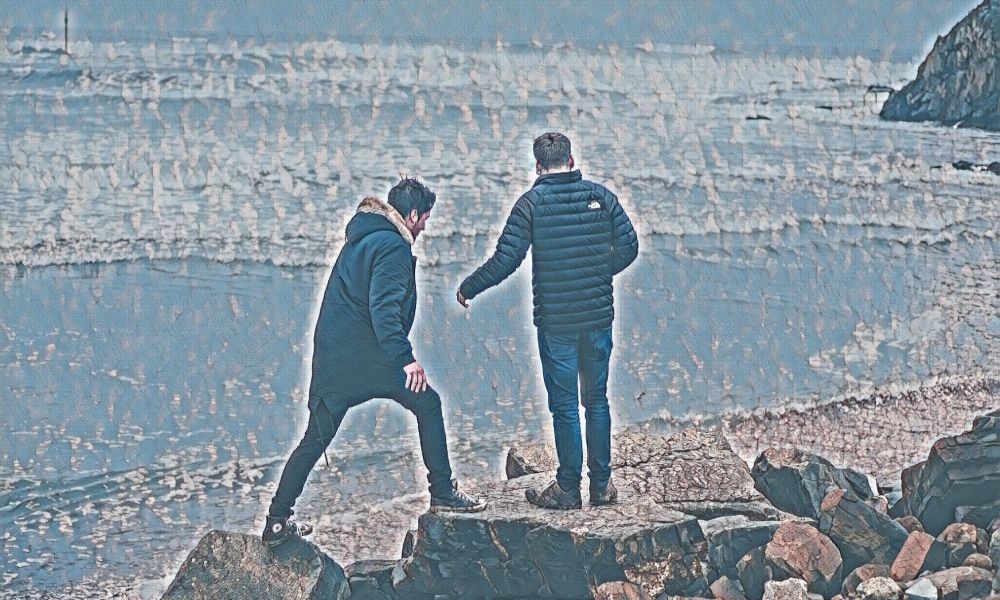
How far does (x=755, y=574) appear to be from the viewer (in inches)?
230

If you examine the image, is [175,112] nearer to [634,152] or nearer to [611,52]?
[634,152]

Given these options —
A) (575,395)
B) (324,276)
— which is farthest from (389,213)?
(324,276)

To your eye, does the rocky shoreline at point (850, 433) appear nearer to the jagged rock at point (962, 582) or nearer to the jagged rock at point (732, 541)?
the jagged rock at point (732, 541)

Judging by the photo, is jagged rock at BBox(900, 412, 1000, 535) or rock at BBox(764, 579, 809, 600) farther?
jagged rock at BBox(900, 412, 1000, 535)

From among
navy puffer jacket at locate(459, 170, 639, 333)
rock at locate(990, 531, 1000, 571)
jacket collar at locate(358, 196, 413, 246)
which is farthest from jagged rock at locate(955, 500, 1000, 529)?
jacket collar at locate(358, 196, 413, 246)

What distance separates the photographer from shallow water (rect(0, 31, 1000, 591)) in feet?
28.8

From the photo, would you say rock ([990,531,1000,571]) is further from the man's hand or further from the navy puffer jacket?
the man's hand

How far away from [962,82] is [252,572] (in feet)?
101

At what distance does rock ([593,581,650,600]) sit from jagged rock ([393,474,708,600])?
5cm

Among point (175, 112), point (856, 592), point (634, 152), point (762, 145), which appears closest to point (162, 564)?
point (856, 592)

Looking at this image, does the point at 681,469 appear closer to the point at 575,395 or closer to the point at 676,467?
the point at 676,467

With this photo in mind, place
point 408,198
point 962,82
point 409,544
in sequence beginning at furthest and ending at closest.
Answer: point 962,82 → point 409,544 → point 408,198

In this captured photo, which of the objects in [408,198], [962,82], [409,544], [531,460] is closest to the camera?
[408,198]

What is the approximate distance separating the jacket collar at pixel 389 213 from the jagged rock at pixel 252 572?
1476 mm
